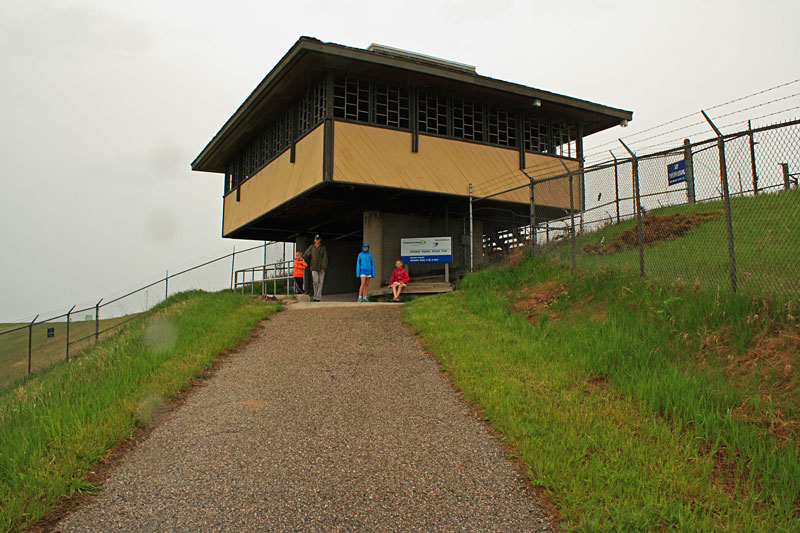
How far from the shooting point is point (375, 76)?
16016 mm

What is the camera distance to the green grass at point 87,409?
164 inches

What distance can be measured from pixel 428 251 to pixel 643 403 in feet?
39.4

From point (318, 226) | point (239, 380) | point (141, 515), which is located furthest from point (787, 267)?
point (318, 226)

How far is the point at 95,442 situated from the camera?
489 centimetres


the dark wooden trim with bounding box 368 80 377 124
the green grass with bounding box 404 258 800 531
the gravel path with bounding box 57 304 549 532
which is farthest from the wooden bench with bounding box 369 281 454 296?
the gravel path with bounding box 57 304 549 532

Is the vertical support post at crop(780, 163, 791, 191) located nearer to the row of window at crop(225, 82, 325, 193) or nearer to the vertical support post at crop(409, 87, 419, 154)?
the vertical support post at crop(409, 87, 419, 154)

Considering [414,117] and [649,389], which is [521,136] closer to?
[414,117]

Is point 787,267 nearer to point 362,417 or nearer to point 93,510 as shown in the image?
point 362,417

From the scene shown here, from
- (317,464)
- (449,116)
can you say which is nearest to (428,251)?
(449,116)

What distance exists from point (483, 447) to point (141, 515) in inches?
110

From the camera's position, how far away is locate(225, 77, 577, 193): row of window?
16062 mm

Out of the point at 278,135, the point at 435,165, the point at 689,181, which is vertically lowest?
the point at 689,181

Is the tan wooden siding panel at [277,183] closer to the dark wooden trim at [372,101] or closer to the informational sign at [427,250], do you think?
the dark wooden trim at [372,101]

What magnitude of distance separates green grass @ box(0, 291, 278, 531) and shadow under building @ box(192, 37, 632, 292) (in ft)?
24.6
